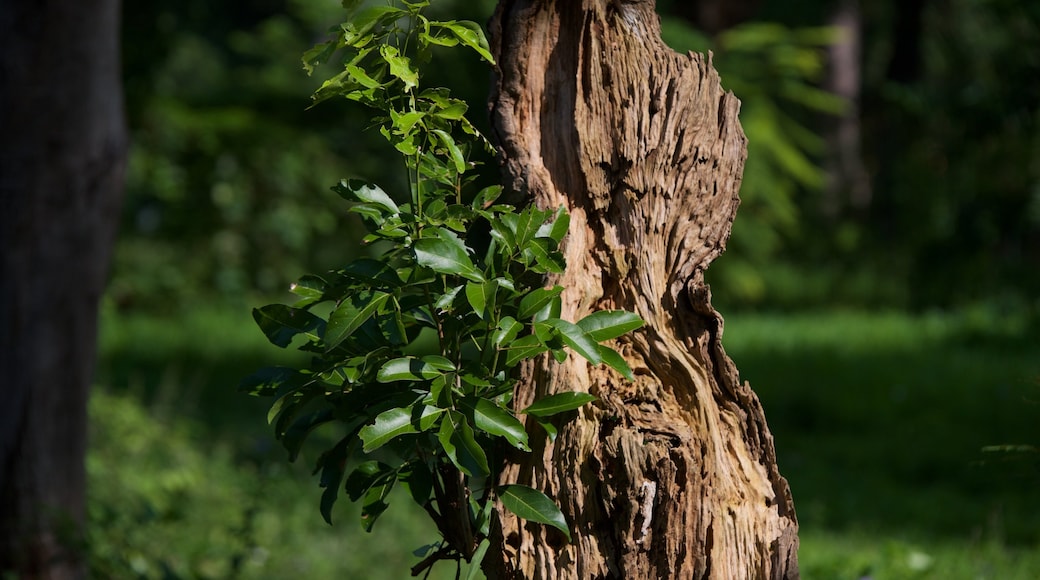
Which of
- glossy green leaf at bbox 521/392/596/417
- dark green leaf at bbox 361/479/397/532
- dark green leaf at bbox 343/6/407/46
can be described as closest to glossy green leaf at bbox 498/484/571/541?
glossy green leaf at bbox 521/392/596/417

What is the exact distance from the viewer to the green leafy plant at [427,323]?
1.86 meters

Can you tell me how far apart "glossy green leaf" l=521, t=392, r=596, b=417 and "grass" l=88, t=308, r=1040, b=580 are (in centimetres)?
123

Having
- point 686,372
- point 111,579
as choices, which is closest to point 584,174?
point 686,372

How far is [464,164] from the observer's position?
6.34 ft

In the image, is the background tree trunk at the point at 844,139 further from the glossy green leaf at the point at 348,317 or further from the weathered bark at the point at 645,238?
the glossy green leaf at the point at 348,317

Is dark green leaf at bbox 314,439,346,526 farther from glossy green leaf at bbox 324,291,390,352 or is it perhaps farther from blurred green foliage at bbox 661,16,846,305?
blurred green foliage at bbox 661,16,846,305

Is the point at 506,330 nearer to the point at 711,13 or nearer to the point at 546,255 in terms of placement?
the point at 546,255

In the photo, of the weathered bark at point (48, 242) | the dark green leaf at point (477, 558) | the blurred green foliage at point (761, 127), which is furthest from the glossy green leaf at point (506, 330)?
the blurred green foliage at point (761, 127)

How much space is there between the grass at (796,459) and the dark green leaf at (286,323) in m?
1.64

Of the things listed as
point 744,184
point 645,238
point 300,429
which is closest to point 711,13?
point 744,184

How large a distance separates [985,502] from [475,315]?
199 inches

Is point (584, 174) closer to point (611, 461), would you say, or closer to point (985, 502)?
point (611, 461)

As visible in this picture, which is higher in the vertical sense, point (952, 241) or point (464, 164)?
point (464, 164)

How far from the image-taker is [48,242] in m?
4.03
